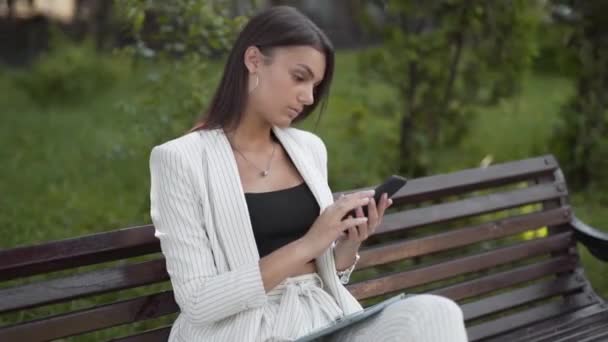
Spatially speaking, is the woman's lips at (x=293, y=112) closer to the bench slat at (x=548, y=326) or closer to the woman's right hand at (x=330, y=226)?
the woman's right hand at (x=330, y=226)

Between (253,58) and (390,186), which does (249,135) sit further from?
(390,186)

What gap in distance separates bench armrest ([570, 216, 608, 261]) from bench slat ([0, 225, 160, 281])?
1896mm

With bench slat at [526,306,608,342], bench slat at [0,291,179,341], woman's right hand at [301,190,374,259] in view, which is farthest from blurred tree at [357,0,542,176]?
woman's right hand at [301,190,374,259]

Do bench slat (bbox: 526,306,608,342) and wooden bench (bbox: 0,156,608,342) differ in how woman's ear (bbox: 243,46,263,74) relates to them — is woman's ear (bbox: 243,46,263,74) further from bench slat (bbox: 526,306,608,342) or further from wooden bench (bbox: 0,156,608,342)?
bench slat (bbox: 526,306,608,342)

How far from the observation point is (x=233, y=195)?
2643mm

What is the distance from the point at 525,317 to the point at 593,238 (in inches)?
17.7

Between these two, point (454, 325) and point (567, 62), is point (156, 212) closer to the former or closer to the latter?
point (454, 325)

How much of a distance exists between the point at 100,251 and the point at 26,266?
0.23 metres

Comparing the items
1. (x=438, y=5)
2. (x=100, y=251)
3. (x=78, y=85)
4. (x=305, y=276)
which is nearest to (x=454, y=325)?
(x=305, y=276)

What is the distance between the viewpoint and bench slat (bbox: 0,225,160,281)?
2705mm

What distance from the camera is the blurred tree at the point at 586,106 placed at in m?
6.43

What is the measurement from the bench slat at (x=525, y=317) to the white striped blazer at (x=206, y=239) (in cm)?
134

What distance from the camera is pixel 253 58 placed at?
2742 millimetres

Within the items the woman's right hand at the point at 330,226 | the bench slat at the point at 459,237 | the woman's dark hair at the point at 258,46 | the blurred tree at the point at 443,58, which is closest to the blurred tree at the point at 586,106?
the blurred tree at the point at 443,58
